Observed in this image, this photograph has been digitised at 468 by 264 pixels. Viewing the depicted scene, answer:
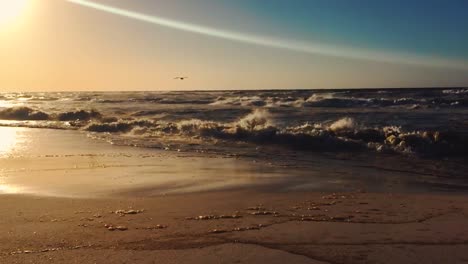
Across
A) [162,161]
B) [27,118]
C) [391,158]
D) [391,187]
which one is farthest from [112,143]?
[27,118]

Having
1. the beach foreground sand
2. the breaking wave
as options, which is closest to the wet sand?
the beach foreground sand

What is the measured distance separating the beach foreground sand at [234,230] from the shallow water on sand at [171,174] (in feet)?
4.13

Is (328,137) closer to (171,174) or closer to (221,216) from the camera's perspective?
(171,174)

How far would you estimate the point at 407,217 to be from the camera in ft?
23.6

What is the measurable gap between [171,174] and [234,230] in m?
5.62

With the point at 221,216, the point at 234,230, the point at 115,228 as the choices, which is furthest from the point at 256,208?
the point at 115,228

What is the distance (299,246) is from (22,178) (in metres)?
7.39

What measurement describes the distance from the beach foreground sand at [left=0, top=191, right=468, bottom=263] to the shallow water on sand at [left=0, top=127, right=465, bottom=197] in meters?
1.26

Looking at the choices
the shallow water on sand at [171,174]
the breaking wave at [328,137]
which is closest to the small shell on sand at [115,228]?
the shallow water on sand at [171,174]

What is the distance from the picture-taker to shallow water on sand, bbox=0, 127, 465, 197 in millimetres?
10094

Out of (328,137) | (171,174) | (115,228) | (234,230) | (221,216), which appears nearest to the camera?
(234,230)

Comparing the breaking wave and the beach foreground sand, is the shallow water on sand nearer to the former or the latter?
the beach foreground sand

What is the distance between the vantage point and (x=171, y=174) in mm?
11883

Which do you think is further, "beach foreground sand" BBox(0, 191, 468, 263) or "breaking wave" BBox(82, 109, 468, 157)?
"breaking wave" BBox(82, 109, 468, 157)
